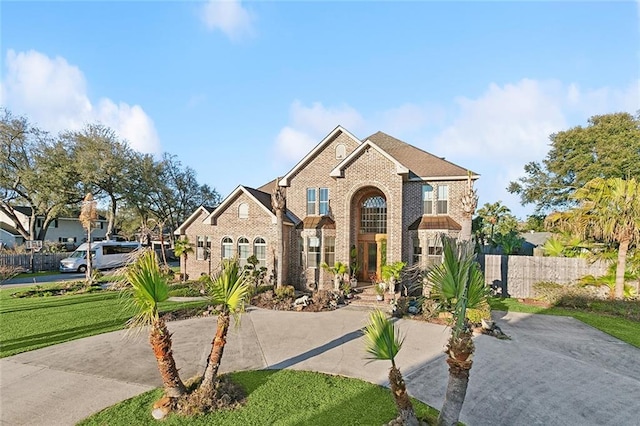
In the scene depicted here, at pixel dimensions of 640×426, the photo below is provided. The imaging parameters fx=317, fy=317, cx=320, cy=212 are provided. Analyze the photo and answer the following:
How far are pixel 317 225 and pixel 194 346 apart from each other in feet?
29.5

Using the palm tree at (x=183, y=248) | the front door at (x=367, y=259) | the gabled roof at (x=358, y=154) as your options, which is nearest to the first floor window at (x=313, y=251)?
the front door at (x=367, y=259)

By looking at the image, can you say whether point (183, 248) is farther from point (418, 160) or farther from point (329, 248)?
point (418, 160)

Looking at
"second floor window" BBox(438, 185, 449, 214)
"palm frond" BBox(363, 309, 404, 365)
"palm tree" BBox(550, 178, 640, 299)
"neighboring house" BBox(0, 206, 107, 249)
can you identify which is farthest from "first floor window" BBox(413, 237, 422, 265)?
"neighboring house" BBox(0, 206, 107, 249)

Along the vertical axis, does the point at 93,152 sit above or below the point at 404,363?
above

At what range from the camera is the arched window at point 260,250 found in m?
17.9

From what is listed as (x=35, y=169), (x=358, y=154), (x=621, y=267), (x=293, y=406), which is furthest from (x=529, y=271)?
(x=35, y=169)

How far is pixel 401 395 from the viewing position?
4.37 m

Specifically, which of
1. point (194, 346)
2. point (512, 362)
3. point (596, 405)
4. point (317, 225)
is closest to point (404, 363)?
→ point (512, 362)

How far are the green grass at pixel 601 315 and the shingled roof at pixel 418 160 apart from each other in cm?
627

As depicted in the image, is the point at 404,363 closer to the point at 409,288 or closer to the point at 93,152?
the point at 409,288

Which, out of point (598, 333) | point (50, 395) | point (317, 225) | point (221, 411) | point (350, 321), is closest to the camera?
point (221, 411)

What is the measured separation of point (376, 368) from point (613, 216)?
41.5 ft

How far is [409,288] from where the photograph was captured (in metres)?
15.2

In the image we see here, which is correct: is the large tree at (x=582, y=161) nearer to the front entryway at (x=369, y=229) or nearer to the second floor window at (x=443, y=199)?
the second floor window at (x=443, y=199)
